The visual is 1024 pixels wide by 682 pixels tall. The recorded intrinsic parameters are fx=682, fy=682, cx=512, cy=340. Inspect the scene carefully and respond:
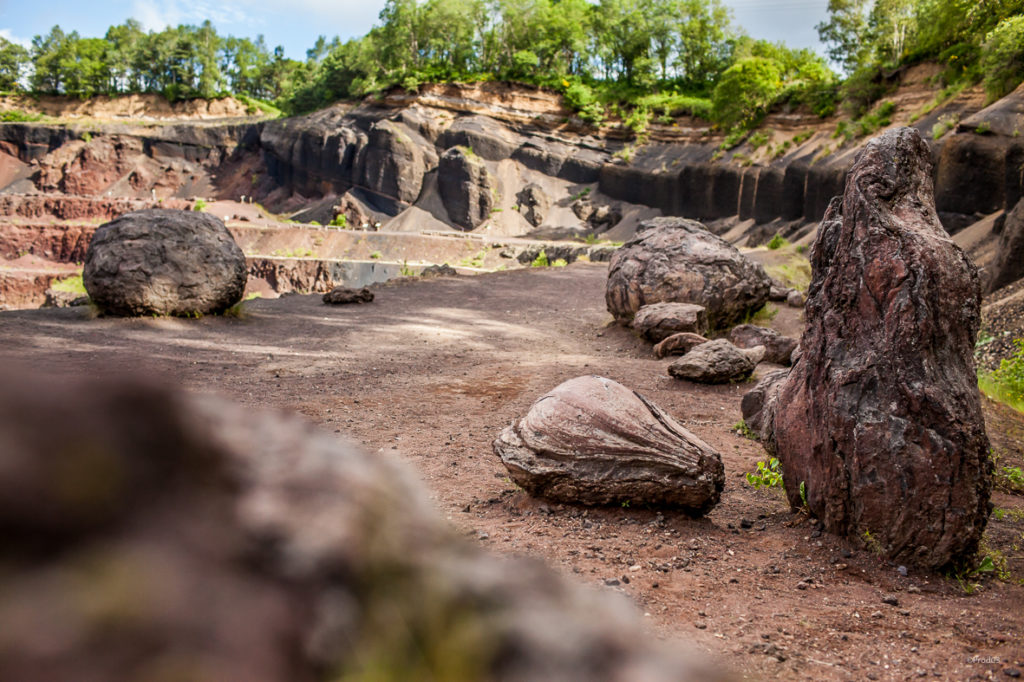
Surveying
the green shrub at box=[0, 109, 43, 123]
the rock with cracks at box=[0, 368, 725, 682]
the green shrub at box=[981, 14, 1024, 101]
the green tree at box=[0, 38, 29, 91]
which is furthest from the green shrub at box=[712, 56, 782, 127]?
the green tree at box=[0, 38, 29, 91]

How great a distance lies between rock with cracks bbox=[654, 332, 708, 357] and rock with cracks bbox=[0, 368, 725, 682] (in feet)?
25.2

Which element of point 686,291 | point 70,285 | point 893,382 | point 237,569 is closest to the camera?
point 237,569

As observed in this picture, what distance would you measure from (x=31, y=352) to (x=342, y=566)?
8006 mm

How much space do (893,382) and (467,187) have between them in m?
38.8

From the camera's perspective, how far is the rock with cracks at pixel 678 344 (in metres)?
8.16

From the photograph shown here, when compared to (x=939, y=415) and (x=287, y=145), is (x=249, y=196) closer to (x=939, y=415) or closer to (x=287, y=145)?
(x=287, y=145)

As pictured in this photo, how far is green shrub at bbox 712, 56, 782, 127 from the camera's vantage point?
34.0 meters

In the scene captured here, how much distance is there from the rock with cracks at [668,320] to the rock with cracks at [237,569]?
26.8 ft

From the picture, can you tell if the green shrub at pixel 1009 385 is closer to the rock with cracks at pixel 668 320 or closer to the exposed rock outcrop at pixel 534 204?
the rock with cracks at pixel 668 320

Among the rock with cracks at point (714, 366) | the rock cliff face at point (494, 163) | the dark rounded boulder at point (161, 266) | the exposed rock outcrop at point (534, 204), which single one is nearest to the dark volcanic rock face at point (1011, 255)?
the rock cliff face at point (494, 163)

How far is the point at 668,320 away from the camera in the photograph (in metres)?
8.70

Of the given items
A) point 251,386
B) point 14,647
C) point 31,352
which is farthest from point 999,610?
point 31,352

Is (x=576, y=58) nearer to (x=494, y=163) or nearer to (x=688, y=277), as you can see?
(x=494, y=163)

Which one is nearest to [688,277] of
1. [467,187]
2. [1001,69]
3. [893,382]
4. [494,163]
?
[893,382]
